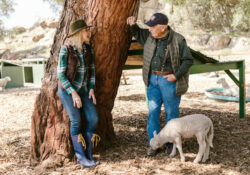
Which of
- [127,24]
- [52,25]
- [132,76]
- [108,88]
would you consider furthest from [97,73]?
[52,25]

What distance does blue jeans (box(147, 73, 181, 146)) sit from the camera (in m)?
3.57

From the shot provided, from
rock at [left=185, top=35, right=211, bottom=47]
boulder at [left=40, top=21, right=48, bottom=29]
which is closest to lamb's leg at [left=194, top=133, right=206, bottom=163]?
rock at [left=185, top=35, right=211, bottom=47]

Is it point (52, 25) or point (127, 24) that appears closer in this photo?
point (127, 24)

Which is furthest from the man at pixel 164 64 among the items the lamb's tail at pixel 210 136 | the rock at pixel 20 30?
the rock at pixel 20 30

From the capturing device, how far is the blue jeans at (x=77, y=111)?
318 cm

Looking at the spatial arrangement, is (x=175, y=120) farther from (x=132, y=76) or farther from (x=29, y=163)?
(x=132, y=76)

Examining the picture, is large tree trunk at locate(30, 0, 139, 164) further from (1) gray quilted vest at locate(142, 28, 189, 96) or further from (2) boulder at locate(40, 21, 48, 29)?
(2) boulder at locate(40, 21, 48, 29)

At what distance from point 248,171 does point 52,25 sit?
135 feet

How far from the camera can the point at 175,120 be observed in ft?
11.4

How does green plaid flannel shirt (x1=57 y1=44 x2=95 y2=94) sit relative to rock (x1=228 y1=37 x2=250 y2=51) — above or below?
below

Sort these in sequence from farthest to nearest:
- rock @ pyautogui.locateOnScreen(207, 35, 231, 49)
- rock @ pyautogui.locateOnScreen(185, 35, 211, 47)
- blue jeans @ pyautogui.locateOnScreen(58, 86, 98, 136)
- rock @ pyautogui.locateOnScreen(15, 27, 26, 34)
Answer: rock @ pyautogui.locateOnScreen(15, 27, 26, 34) → rock @ pyautogui.locateOnScreen(185, 35, 211, 47) → rock @ pyautogui.locateOnScreen(207, 35, 231, 49) → blue jeans @ pyautogui.locateOnScreen(58, 86, 98, 136)

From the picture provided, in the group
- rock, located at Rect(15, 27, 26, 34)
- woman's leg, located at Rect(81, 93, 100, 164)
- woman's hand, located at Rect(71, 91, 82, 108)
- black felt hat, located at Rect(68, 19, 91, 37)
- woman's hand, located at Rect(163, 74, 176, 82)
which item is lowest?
woman's leg, located at Rect(81, 93, 100, 164)

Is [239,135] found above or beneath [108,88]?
beneath

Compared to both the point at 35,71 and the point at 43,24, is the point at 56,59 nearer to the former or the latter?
the point at 35,71
